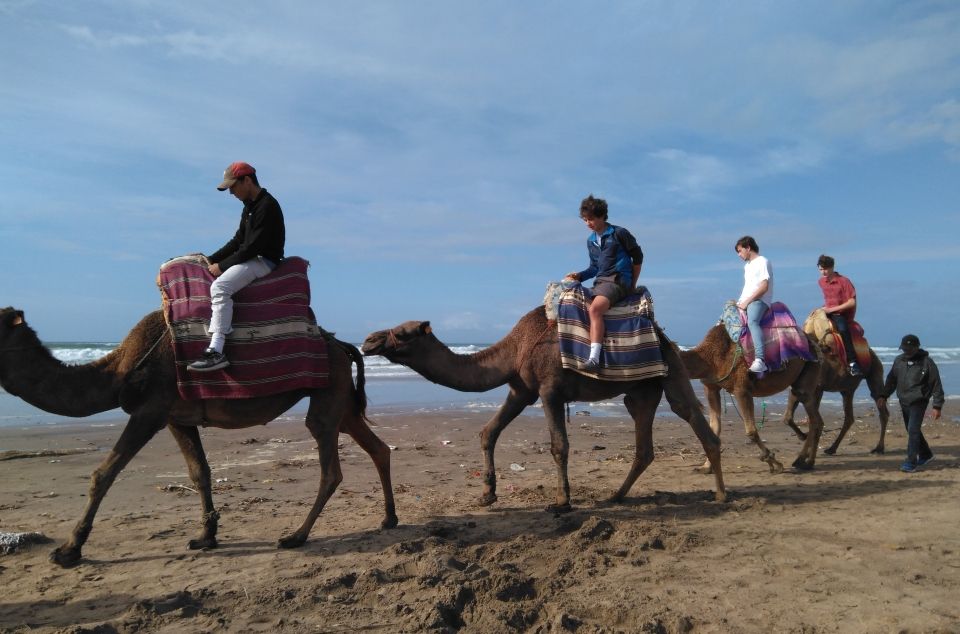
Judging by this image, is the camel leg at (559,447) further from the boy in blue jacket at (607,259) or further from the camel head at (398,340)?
the camel head at (398,340)

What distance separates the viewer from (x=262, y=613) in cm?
452

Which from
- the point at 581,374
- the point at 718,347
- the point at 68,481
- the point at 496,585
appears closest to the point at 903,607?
the point at 496,585

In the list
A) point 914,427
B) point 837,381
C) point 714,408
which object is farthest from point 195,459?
point 837,381

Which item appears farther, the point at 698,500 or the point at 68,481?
the point at 68,481

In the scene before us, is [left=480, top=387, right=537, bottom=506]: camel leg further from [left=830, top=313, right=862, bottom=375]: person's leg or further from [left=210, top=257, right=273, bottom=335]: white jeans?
[left=830, top=313, right=862, bottom=375]: person's leg

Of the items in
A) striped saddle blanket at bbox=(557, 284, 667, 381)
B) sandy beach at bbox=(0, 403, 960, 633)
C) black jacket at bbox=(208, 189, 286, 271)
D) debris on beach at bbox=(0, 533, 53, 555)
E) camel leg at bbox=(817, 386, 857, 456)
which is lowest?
sandy beach at bbox=(0, 403, 960, 633)

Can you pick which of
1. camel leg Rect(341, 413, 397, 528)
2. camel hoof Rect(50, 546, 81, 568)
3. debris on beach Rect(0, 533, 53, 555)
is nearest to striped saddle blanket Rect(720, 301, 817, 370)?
camel leg Rect(341, 413, 397, 528)

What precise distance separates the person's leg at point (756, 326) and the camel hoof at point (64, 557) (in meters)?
8.36

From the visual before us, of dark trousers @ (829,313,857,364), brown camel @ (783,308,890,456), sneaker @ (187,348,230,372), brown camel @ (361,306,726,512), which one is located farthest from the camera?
dark trousers @ (829,313,857,364)

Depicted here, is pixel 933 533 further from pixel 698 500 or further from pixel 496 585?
pixel 496 585

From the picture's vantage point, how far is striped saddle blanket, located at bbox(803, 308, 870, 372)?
11688 millimetres

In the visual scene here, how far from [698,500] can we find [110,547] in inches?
245

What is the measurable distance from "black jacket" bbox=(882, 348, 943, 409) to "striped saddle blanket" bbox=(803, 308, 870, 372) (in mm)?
1697

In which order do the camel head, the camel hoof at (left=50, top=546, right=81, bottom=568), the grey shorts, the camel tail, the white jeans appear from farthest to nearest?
the grey shorts → the camel head → the camel tail → the white jeans → the camel hoof at (left=50, top=546, right=81, bottom=568)
